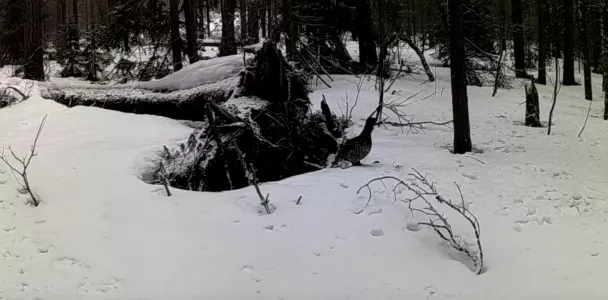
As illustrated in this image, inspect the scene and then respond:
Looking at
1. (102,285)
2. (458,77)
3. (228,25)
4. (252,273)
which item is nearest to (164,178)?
(102,285)

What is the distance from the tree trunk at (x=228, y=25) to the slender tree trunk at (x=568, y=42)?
1280cm

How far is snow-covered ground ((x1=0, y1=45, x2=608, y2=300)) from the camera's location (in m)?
3.94

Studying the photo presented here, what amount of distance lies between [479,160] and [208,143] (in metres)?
3.96

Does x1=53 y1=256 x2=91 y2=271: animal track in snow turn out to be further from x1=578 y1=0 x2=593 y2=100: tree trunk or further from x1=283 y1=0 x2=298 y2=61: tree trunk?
x1=578 y1=0 x2=593 y2=100: tree trunk

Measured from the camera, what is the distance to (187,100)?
8398 millimetres

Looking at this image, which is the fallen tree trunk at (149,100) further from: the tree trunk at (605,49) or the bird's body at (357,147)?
the tree trunk at (605,49)

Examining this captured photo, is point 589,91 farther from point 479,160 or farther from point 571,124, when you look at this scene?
point 479,160

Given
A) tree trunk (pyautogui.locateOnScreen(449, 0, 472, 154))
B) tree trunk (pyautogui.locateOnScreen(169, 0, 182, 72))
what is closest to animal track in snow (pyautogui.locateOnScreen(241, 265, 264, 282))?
tree trunk (pyautogui.locateOnScreen(449, 0, 472, 154))

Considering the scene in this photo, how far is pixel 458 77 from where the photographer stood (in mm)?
7430

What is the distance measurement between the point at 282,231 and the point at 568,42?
60.4 ft

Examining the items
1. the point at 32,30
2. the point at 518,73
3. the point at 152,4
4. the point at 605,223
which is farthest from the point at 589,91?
the point at 32,30

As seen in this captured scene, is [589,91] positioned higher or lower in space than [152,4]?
lower

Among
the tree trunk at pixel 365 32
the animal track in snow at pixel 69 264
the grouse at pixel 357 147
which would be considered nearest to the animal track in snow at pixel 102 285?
the animal track in snow at pixel 69 264

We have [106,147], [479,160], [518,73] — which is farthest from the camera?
[518,73]
